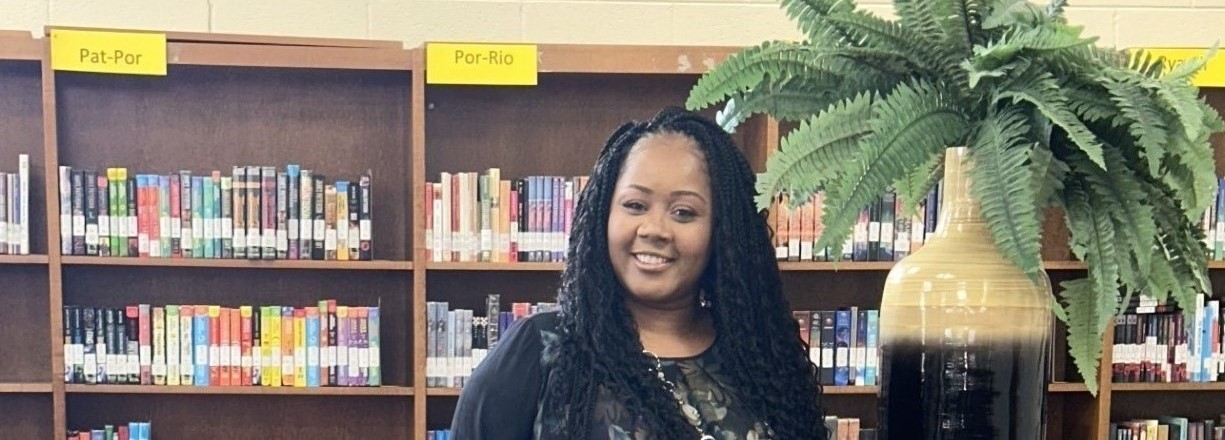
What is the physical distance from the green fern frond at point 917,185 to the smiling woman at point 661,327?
0.15m

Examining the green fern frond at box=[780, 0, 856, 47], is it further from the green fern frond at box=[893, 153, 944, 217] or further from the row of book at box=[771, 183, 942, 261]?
the row of book at box=[771, 183, 942, 261]

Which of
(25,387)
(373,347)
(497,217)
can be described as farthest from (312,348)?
(25,387)

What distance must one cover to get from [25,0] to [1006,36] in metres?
2.35

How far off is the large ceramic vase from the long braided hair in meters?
0.16

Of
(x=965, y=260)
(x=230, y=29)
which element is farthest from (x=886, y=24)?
(x=230, y=29)

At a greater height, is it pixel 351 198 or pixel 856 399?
pixel 351 198

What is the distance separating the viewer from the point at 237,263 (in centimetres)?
205

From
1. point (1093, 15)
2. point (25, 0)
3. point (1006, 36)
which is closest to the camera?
point (1006, 36)

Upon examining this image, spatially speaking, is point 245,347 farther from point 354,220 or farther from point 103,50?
point 103,50

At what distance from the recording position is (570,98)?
229 cm

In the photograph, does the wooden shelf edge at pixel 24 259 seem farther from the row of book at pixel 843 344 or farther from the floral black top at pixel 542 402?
the row of book at pixel 843 344

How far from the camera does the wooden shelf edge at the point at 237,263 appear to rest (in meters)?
2.02

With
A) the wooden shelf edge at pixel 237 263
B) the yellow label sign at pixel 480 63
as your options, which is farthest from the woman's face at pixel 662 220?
the wooden shelf edge at pixel 237 263

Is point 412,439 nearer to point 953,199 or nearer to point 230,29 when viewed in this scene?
point 230,29
